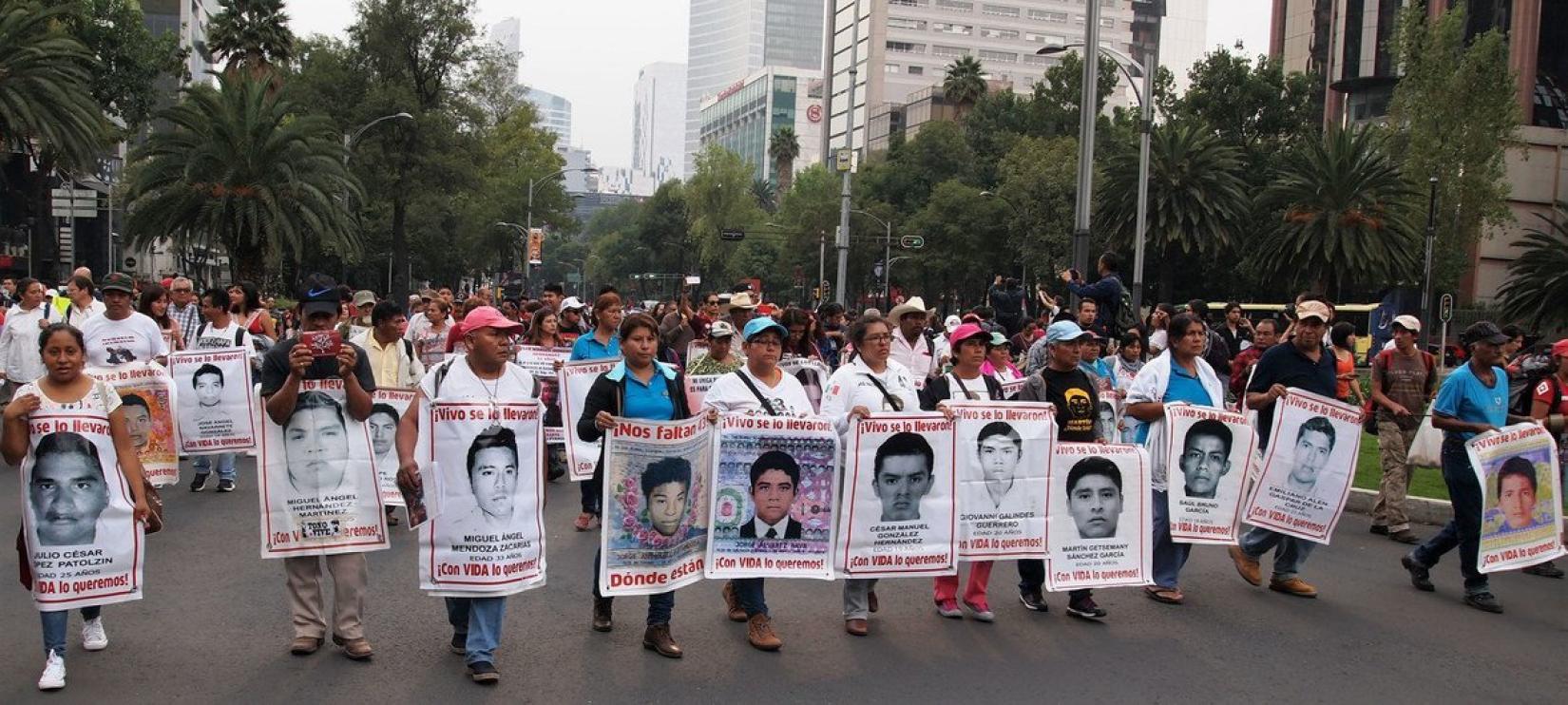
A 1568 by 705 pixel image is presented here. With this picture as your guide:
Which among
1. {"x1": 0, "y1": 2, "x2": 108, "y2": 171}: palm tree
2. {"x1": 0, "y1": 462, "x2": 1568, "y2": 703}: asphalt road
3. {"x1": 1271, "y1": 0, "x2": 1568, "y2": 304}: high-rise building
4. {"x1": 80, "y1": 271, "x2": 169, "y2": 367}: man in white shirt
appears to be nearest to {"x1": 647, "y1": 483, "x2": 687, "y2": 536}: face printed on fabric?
{"x1": 0, "y1": 462, "x2": 1568, "y2": 703}: asphalt road

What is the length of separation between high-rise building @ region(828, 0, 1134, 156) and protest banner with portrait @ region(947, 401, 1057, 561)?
128525 millimetres

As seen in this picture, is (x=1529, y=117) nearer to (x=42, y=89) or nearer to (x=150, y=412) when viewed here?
(x=42, y=89)

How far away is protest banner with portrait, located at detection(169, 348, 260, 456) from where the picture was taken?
36.3 ft

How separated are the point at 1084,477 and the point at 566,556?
3.66 meters

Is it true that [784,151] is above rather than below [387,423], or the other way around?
above

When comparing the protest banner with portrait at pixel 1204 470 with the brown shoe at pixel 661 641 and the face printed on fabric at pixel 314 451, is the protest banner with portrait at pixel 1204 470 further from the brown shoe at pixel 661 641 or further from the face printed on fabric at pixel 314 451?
the face printed on fabric at pixel 314 451

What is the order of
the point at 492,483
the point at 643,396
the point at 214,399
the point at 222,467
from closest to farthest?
the point at 492,483
the point at 643,396
the point at 214,399
the point at 222,467

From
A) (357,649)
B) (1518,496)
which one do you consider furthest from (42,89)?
(1518,496)

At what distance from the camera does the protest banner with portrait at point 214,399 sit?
11070 millimetres

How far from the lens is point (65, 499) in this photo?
6016 millimetres

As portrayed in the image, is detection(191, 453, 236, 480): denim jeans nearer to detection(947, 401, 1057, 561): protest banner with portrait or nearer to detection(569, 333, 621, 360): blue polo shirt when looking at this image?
detection(569, 333, 621, 360): blue polo shirt

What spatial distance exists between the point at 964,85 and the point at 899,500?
10258 cm

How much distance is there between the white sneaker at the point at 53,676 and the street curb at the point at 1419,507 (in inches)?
383

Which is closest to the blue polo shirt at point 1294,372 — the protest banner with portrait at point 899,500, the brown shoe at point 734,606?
the protest banner with portrait at point 899,500
